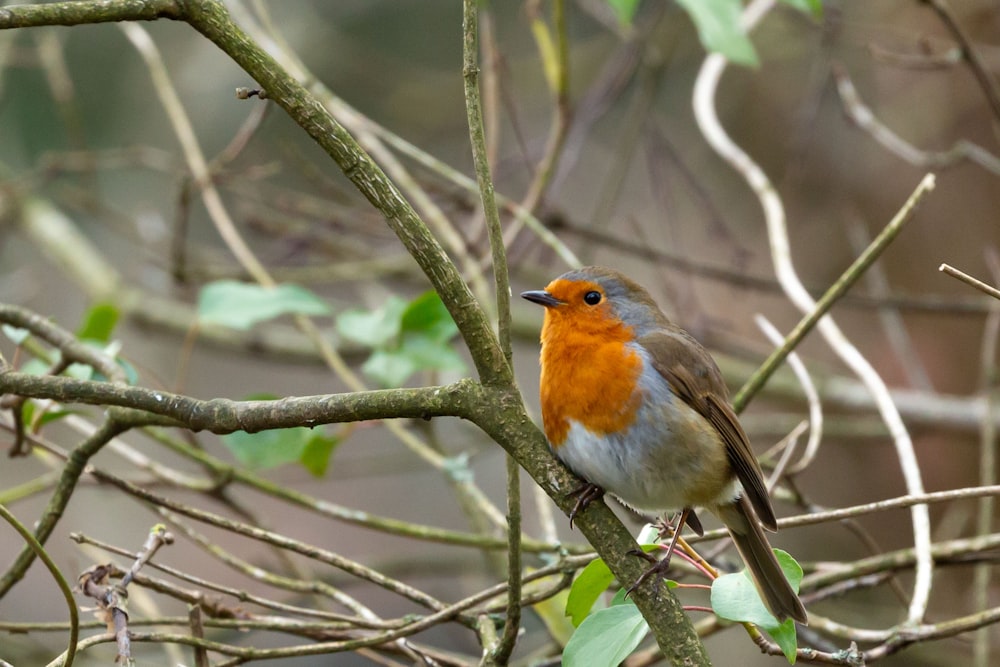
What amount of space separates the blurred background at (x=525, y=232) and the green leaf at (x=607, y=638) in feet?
5.81

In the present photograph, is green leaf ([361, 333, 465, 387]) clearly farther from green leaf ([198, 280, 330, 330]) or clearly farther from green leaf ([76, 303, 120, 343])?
green leaf ([76, 303, 120, 343])

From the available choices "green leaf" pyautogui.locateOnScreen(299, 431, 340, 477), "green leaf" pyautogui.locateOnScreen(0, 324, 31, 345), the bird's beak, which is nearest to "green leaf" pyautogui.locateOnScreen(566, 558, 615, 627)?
the bird's beak

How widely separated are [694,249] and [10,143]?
14.6ft

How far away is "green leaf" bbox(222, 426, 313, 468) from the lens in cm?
260

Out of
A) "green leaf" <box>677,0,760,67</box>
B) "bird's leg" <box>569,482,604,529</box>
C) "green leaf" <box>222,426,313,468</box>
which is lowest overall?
"bird's leg" <box>569,482,604,529</box>

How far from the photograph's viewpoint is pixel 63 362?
2229 millimetres

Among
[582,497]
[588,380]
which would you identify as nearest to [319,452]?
[588,380]

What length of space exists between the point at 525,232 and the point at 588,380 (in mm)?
2485

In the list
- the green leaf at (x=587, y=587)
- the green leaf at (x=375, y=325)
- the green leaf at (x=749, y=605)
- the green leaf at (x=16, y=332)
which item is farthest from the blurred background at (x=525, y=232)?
the green leaf at (x=749, y=605)

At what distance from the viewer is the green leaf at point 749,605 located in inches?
60.4

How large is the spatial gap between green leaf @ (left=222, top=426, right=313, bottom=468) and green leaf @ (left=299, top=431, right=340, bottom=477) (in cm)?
13

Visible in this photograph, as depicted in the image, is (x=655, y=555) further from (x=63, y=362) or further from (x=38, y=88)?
(x=38, y=88)

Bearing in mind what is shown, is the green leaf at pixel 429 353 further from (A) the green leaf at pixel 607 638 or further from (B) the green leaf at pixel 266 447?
(A) the green leaf at pixel 607 638

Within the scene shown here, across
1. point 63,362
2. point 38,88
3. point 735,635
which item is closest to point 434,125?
point 38,88
